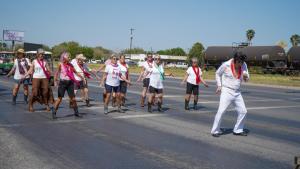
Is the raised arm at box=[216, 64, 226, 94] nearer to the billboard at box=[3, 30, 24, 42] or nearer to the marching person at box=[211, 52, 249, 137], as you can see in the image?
the marching person at box=[211, 52, 249, 137]

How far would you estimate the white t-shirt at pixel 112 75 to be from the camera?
1248 centimetres

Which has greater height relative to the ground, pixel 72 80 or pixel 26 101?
pixel 72 80

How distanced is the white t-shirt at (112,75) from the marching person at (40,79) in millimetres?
1742

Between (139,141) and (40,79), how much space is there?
5.23 meters

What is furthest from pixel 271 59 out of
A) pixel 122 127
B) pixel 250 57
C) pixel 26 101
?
pixel 122 127

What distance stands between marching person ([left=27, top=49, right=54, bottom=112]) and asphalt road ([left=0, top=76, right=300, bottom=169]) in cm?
39

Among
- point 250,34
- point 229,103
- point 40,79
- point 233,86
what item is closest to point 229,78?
point 233,86

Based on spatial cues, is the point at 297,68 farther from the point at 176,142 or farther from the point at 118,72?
the point at 176,142

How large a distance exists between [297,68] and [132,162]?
42691 millimetres

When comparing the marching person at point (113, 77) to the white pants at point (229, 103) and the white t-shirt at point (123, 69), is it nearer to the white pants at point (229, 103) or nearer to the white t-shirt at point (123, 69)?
the white t-shirt at point (123, 69)

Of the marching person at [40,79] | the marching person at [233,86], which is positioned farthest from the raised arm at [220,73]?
the marching person at [40,79]

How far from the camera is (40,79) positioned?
40.9 ft

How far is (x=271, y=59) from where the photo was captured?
46.4 metres

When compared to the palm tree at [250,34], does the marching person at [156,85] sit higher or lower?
lower
